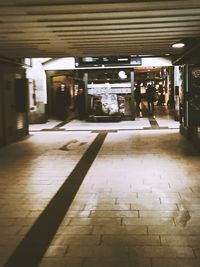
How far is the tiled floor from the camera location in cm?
447

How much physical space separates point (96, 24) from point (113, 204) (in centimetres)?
328

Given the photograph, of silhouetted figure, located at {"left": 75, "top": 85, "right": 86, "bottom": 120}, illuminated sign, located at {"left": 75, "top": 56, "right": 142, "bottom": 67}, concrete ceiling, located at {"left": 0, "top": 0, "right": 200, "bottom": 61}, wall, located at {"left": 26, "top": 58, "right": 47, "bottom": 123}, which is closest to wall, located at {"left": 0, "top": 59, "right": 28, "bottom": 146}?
concrete ceiling, located at {"left": 0, "top": 0, "right": 200, "bottom": 61}

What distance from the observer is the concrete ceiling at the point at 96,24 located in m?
6.34

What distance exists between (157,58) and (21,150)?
1019 cm

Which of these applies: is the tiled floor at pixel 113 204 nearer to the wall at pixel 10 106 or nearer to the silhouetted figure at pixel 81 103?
the wall at pixel 10 106

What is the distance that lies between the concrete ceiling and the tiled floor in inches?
106

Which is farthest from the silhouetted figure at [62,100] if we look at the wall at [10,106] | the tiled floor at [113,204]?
the tiled floor at [113,204]

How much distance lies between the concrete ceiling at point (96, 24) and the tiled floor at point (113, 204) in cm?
269

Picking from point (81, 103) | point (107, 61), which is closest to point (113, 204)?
point (107, 61)

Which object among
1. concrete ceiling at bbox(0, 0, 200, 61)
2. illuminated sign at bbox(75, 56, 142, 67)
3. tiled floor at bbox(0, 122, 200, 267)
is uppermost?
illuminated sign at bbox(75, 56, 142, 67)

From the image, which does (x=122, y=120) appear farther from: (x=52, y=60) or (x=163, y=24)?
(x=163, y=24)

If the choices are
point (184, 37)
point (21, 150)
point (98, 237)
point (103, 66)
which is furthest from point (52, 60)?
point (98, 237)

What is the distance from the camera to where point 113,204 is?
20.9ft

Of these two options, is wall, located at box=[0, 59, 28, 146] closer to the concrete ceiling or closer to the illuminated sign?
the concrete ceiling
